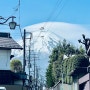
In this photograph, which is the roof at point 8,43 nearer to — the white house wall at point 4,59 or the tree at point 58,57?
the white house wall at point 4,59

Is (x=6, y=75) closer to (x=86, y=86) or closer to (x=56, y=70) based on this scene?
(x=86, y=86)

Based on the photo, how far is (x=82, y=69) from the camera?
140 ft

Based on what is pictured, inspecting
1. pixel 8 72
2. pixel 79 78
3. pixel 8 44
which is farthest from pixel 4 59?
pixel 79 78

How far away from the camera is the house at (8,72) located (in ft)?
146

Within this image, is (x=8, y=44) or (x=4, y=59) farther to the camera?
(x=4, y=59)

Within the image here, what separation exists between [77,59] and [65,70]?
803 centimetres

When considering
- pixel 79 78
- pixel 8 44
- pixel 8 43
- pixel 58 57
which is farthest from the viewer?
pixel 58 57

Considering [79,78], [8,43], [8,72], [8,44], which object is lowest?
[79,78]

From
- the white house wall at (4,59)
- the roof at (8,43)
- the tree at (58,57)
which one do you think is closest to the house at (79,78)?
the roof at (8,43)

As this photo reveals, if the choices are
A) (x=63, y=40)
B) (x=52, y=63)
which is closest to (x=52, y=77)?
(x=52, y=63)

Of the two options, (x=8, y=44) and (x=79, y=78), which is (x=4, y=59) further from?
(x=79, y=78)

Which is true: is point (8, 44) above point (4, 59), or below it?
above

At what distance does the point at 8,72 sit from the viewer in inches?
1753

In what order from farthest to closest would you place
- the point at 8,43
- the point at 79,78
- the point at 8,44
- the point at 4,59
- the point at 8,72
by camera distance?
the point at 4,59 → the point at 8,43 → the point at 8,44 → the point at 8,72 → the point at 79,78
